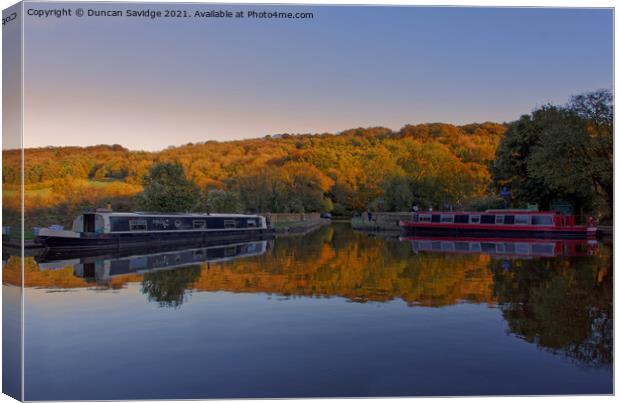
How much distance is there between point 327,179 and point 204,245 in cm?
2534

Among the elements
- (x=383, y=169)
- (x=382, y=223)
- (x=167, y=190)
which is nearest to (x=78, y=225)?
(x=167, y=190)

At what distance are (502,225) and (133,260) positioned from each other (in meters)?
22.7

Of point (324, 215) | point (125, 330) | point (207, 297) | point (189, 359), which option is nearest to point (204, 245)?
point (207, 297)

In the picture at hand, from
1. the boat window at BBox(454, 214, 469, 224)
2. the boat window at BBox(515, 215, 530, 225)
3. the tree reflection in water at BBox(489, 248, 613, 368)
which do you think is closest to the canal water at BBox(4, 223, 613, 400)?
the tree reflection in water at BBox(489, 248, 613, 368)

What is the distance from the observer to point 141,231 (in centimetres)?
2834

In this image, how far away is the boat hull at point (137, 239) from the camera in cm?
2455

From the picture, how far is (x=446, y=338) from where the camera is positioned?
9117 millimetres

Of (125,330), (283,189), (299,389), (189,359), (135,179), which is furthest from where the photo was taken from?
(283,189)

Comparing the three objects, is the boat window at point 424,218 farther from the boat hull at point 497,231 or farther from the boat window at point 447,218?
the boat window at point 447,218

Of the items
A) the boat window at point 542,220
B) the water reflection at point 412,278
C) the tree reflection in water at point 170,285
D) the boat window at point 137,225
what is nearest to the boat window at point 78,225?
the boat window at point 137,225

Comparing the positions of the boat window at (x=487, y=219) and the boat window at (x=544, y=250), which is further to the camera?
the boat window at (x=487, y=219)

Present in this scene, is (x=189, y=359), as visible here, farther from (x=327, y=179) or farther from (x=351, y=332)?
(x=327, y=179)

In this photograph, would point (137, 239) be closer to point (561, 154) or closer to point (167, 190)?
point (167, 190)

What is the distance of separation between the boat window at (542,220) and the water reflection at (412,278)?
375 inches
